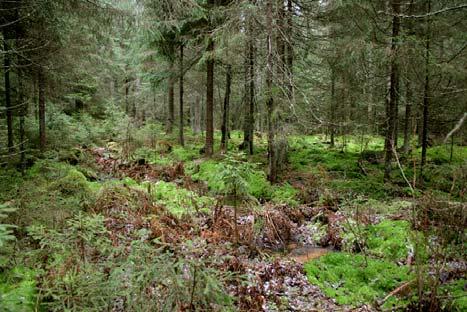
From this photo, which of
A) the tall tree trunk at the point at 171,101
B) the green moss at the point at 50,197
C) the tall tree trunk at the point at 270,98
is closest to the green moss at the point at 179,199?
the green moss at the point at 50,197

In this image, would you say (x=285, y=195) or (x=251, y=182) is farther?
(x=251, y=182)

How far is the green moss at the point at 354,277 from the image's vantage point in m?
5.16

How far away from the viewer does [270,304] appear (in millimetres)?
4871

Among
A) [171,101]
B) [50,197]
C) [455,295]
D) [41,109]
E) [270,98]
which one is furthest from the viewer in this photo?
[171,101]

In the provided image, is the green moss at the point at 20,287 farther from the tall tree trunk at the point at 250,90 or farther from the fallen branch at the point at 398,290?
the tall tree trunk at the point at 250,90

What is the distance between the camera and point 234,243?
22.3ft

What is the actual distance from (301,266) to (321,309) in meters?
1.24

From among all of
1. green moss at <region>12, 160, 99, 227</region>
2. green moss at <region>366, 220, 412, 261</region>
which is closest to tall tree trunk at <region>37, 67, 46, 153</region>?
green moss at <region>12, 160, 99, 227</region>

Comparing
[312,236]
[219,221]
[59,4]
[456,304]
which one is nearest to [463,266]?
[456,304]

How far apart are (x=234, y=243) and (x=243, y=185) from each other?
47.7 inches

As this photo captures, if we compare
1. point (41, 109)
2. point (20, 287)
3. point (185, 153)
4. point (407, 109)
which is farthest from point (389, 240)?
point (41, 109)

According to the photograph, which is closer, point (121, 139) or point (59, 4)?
point (59, 4)

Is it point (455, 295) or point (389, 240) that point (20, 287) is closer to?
point (455, 295)

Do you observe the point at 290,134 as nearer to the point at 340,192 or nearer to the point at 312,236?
the point at 340,192
